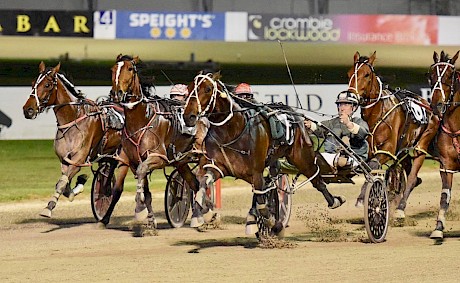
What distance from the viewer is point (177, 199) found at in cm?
1281

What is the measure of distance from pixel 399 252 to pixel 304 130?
1.60 metres

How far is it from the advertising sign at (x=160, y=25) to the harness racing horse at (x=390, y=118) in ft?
60.5

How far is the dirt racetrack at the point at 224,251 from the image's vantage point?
351 inches

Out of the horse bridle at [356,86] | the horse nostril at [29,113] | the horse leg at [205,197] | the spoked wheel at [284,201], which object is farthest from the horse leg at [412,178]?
the horse nostril at [29,113]

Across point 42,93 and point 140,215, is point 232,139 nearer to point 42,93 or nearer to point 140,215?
point 140,215

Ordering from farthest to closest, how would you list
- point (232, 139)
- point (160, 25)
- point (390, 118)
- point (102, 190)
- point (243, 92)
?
1. point (160, 25)
2. point (102, 190)
3. point (390, 118)
4. point (243, 92)
5. point (232, 139)

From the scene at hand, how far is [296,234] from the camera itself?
39.8 ft

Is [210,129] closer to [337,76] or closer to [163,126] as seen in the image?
[163,126]

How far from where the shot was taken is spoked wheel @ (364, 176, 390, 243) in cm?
1088

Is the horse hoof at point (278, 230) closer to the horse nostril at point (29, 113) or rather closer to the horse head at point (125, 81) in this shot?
the horse head at point (125, 81)

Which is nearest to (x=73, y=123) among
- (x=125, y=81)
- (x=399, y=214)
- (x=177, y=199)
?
(x=125, y=81)

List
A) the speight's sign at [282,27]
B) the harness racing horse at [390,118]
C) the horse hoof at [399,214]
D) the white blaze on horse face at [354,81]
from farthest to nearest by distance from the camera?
the speight's sign at [282,27]
the horse hoof at [399,214]
the harness racing horse at [390,118]
the white blaze on horse face at [354,81]

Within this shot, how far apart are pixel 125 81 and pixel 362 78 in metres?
2.60

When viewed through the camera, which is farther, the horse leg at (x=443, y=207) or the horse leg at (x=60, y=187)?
the horse leg at (x=60, y=187)
